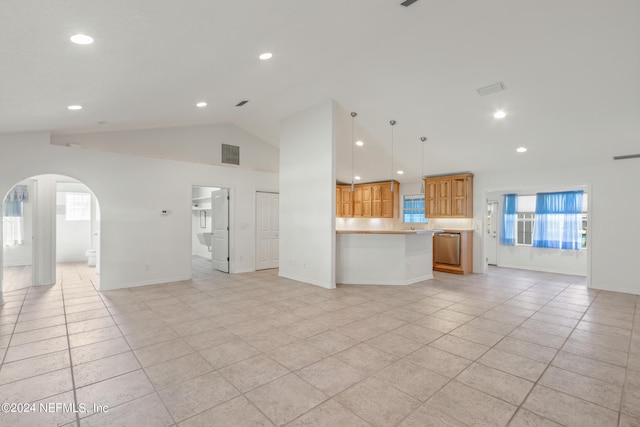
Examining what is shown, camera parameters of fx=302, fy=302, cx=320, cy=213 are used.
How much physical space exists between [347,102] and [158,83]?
10.7 feet

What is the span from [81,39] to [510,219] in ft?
31.8

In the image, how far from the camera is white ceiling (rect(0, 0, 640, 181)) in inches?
98.0

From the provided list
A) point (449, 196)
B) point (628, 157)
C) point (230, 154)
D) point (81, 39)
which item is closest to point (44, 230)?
point (230, 154)

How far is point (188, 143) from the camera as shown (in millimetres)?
6617

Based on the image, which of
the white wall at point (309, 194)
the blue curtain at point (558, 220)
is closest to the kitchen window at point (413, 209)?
the blue curtain at point (558, 220)

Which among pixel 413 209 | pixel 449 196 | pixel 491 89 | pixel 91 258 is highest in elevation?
pixel 491 89

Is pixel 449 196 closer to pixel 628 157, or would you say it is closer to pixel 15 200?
pixel 628 157

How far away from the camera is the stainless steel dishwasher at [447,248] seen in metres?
7.43

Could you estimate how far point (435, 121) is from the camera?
18.8ft

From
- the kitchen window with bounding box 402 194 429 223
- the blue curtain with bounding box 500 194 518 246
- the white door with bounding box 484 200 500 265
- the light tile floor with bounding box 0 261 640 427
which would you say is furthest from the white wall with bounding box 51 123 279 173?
the blue curtain with bounding box 500 194 518 246

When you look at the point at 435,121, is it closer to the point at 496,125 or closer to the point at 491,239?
the point at 496,125

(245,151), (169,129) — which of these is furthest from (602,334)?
(169,129)

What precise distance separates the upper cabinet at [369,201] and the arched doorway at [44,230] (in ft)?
21.7

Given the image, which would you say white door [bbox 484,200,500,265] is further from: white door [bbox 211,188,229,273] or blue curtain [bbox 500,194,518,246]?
white door [bbox 211,188,229,273]
